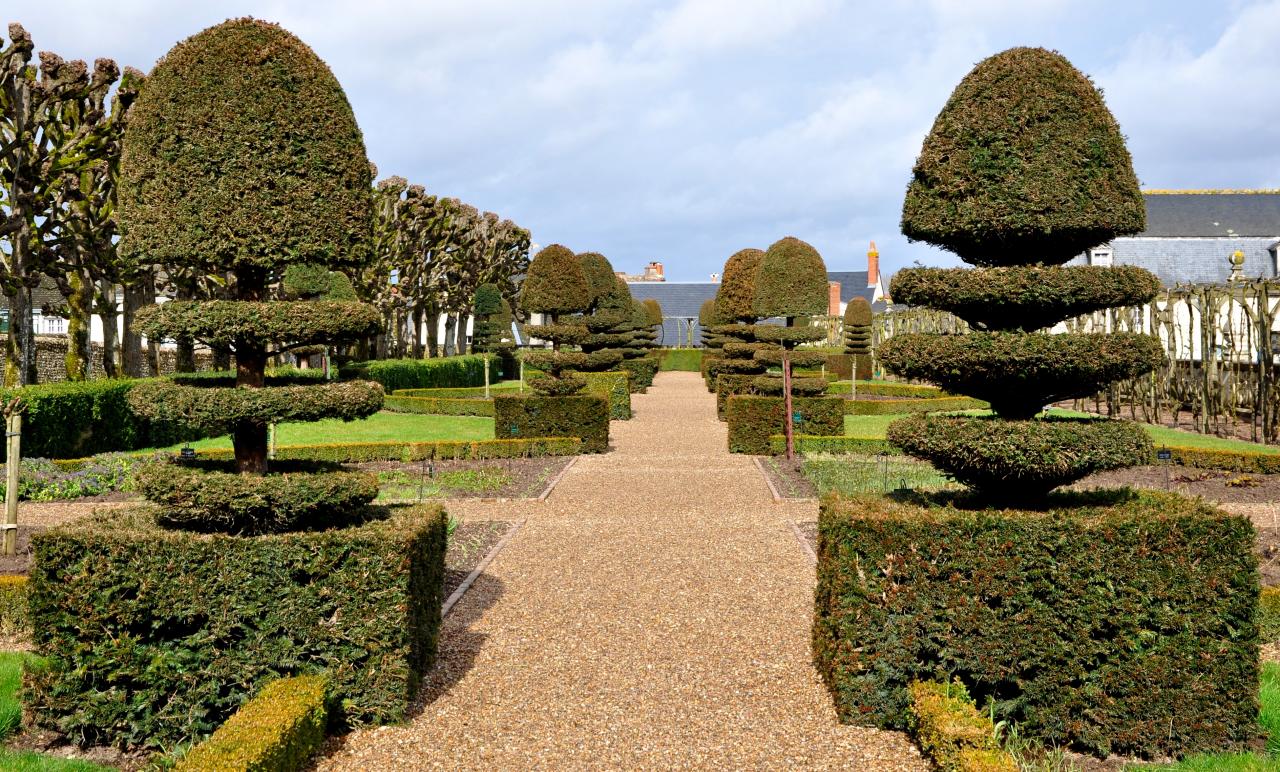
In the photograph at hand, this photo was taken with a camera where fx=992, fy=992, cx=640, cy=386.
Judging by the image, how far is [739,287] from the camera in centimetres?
2464

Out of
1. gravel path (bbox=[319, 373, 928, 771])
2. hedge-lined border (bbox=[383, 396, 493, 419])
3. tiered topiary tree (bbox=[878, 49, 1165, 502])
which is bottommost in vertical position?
gravel path (bbox=[319, 373, 928, 771])

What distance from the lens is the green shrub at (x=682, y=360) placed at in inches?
2270

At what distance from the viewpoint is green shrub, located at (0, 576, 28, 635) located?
736 centimetres

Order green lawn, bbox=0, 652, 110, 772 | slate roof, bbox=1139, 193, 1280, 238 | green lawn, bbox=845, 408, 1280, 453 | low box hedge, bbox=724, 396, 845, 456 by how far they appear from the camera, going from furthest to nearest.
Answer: slate roof, bbox=1139, 193, 1280, 238 → low box hedge, bbox=724, 396, 845, 456 → green lawn, bbox=845, 408, 1280, 453 → green lawn, bbox=0, 652, 110, 772

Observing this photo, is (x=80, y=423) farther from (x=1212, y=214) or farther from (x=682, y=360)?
(x=1212, y=214)

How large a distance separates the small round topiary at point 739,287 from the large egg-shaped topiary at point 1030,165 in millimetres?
16838

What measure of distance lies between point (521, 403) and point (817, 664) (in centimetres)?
1309

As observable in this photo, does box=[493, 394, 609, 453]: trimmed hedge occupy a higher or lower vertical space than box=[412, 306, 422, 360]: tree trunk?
lower

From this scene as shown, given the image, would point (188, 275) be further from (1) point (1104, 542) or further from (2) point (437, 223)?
(1) point (1104, 542)

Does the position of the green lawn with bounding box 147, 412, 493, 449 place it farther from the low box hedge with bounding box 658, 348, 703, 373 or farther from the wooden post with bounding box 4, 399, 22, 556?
the low box hedge with bounding box 658, 348, 703, 373

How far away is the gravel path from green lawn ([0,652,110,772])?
4.24 feet

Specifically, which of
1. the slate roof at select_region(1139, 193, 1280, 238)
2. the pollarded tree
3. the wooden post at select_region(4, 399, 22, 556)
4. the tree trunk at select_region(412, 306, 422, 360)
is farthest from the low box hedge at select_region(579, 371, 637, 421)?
the slate roof at select_region(1139, 193, 1280, 238)

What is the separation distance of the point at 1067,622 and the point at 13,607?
7.31 metres

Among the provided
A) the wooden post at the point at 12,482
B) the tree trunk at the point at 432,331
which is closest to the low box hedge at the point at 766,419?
the wooden post at the point at 12,482
